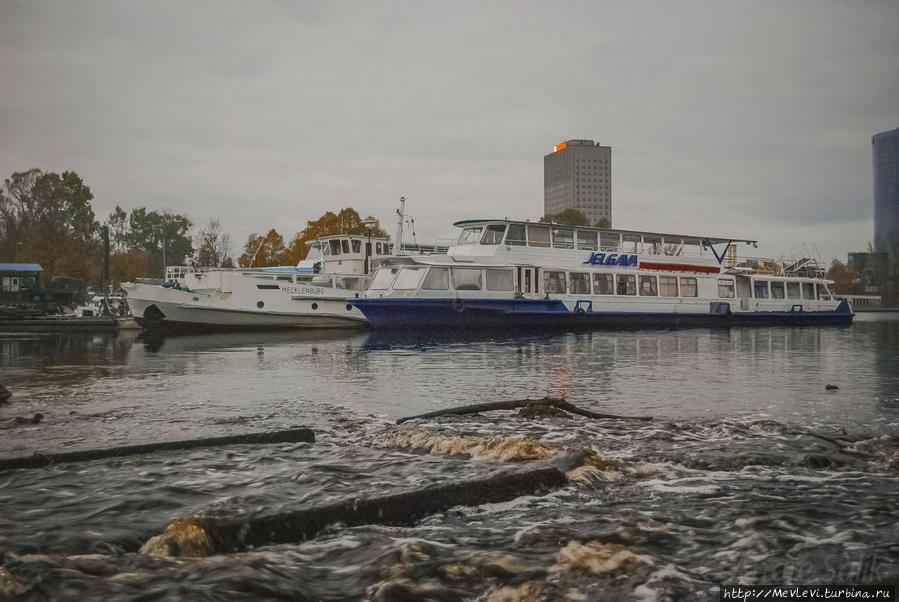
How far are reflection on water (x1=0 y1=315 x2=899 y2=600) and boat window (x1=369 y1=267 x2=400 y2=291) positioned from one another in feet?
58.7

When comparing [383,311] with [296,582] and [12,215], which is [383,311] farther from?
[12,215]

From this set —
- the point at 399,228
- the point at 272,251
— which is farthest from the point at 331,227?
the point at 399,228

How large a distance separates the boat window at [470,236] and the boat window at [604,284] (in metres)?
6.39

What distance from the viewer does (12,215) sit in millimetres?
64750

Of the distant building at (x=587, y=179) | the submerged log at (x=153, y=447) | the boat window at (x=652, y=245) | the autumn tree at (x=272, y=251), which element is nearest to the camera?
the submerged log at (x=153, y=447)

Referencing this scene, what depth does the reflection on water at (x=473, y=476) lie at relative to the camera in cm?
338

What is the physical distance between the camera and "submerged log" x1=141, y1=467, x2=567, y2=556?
3.76 metres

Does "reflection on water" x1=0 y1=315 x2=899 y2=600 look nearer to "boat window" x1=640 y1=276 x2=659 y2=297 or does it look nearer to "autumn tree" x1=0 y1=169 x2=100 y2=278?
"boat window" x1=640 y1=276 x2=659 y2=297

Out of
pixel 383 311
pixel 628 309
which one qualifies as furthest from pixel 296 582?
pixel 628 309

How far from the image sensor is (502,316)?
2956 centimetres

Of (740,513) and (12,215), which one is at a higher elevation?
(12,215)

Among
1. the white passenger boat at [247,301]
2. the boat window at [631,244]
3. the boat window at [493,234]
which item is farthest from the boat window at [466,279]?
the boat window at [631,244]

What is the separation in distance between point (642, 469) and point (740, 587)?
7.06 feet

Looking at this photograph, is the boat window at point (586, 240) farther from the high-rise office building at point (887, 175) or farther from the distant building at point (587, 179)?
the distant building at point (587, 179)
